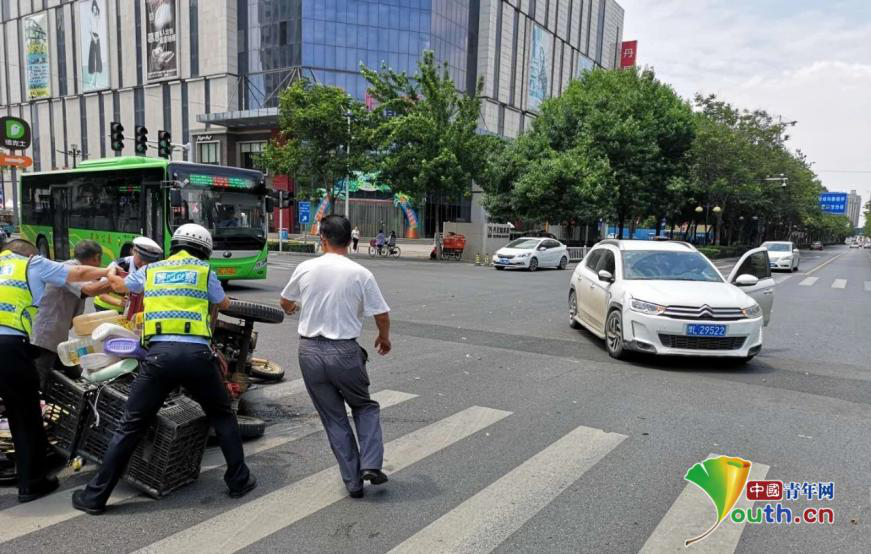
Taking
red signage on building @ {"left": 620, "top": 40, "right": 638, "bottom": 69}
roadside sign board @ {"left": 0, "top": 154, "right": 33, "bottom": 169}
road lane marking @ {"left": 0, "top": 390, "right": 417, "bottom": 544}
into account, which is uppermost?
red signage on building @ {"left": 620, "top": 40, "right": 638, "bottom": 69}

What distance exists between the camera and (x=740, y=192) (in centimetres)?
3759

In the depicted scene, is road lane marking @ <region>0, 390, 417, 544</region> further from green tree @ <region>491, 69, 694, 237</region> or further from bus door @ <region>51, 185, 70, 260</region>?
green tree @ <region>491, 69, 694, 237</region>

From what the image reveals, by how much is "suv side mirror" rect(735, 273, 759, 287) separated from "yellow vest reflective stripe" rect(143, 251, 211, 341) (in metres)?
7.14

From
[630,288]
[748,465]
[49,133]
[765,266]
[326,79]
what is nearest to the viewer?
[748,465]

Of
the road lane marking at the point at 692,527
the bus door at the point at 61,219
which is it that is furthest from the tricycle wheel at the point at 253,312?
the bus door at the point at 61,219

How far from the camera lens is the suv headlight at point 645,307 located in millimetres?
7215

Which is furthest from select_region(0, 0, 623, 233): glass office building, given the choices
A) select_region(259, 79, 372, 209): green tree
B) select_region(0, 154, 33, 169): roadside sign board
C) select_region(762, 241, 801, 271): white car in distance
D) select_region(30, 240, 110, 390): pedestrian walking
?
select_region(30, 240, 110, 390): pedestrian walking

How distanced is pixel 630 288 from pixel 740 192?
114ft

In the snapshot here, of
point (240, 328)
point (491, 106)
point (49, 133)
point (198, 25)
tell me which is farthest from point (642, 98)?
point (49, 133)

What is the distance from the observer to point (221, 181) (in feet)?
45.0

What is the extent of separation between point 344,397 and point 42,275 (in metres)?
2.11

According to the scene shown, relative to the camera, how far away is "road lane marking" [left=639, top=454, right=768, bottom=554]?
3199 millimetres

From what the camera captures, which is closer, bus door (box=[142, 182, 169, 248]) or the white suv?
the white suv

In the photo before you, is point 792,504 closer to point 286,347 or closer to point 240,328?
point 240,328
